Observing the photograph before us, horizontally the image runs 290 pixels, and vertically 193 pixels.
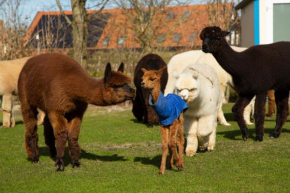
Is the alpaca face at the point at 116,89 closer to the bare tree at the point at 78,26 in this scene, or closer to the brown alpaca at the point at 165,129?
the brown alpaca at the point at 165,129

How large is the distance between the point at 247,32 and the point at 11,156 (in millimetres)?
16141

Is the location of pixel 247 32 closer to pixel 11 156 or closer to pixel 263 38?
pixel 263 38

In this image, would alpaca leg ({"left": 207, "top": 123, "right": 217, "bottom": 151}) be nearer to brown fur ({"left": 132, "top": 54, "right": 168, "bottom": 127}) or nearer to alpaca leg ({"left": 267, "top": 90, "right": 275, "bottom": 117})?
brown fur ({"left": 132, "top": 54, "right": 168, "bottom": 127})

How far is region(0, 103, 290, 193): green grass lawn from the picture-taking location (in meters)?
7.30

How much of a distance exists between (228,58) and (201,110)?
5.38 feet

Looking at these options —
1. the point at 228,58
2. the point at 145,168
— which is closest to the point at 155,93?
the point at 145,168

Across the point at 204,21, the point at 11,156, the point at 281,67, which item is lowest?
the point at 11,156

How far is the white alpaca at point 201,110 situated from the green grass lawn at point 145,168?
0.26 meters

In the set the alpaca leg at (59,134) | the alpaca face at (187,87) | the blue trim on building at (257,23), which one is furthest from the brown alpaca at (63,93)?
the blue trim on building at (257,23)

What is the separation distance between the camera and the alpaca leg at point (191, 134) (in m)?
9.46

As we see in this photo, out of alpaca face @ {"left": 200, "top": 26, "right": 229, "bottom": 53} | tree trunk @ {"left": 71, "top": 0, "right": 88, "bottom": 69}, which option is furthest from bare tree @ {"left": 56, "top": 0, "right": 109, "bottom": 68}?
alpaca face @ {"left": 200, "top": 26, "right": 229, "bottom": 53}

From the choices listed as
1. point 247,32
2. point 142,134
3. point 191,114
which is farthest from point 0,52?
point 191,114

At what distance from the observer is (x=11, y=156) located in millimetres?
10297

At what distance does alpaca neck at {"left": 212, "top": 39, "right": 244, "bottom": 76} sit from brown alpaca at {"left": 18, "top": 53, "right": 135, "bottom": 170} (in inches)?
98.6
